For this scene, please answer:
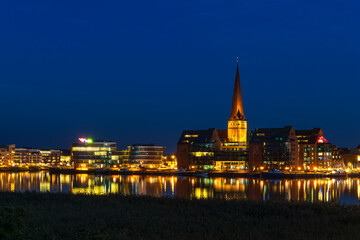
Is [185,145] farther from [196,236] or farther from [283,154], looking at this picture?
[196,236]

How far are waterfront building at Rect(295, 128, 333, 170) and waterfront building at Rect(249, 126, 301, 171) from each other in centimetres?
1429

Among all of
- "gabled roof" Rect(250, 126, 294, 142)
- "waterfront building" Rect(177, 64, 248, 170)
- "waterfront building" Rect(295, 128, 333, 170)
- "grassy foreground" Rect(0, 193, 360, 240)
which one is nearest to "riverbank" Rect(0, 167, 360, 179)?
"waterfront building" Rect(177, 64, 248, 170)

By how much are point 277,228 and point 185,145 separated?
527 ft

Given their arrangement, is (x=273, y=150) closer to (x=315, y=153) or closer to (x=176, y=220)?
(x=315, y=153)

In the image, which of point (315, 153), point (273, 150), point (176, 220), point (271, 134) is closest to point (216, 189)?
point (176, 220)

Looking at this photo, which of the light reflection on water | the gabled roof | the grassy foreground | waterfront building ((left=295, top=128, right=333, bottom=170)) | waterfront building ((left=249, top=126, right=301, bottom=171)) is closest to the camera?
the grassy foreground

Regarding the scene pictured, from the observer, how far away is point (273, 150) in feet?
538

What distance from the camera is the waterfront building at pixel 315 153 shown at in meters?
183

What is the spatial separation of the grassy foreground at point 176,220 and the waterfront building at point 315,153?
152 meters

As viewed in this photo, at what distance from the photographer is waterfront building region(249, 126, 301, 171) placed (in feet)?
534

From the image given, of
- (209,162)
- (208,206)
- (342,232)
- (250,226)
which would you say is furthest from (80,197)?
(209,162)

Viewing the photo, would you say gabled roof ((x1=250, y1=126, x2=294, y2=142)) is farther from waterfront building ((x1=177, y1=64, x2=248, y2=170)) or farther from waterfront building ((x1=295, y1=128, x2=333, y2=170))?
waterfront building ((x1=295, y1=128, x2=333, y2=170))

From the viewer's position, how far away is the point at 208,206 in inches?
1442

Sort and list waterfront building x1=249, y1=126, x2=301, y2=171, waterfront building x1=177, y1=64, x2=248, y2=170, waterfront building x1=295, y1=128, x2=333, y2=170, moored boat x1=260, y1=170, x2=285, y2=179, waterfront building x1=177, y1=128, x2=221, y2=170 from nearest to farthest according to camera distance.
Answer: moored boat x1=260, y1=170, x2=285, y2=179
waterfront building x1=249, y1=126, x2=301, y2=171
waterfront building x1=177, y1=64, x2=248, y2=170
waterfront building x1=177, y1=128, x2=221, y2=170
waterfront building x1=295, y1=128, x2=333, y2=170
